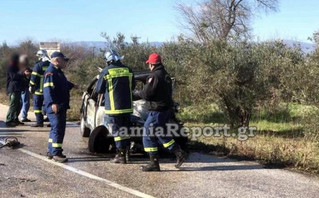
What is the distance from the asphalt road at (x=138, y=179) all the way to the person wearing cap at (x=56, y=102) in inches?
10.6

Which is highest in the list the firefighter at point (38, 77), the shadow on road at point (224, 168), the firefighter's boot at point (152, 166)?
the firefighter at point (38, 77)

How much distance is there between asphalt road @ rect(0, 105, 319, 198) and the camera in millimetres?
5582

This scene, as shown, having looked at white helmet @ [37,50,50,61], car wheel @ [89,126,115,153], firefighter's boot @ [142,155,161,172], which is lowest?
firefighter's boot @ [142,155,161,172]

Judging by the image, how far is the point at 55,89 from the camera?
7.21m

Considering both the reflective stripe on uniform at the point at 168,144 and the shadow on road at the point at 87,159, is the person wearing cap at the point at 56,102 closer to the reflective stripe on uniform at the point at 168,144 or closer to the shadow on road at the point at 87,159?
the shadow on road at the point at 87,159

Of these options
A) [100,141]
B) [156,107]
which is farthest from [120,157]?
[156,107]

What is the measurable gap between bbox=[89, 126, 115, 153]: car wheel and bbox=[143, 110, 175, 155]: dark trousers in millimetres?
1276

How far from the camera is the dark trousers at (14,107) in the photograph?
11.2 meters

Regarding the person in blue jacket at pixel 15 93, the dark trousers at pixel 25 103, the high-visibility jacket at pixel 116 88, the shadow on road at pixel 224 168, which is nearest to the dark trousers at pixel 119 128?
the high-visibility jacket at pixel 116 88

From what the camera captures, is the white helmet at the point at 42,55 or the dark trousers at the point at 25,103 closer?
the white helmet at the point at 42,55

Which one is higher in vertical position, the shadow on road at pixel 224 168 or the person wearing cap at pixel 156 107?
the person wearing cap at pixel 156 107

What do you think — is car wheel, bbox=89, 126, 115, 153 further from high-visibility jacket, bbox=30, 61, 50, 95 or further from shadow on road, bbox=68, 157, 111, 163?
high-visibility jacket, bbox=30, 61, 50, 95

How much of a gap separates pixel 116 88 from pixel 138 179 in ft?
5.59

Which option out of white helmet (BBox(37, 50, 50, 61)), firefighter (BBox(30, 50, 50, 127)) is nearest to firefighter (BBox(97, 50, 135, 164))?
white helmet (BBox(37, 50, 50, 61))
